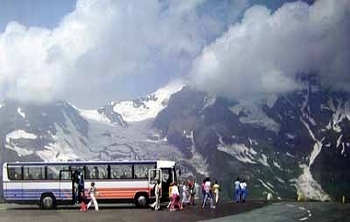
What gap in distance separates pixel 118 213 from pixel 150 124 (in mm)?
1844

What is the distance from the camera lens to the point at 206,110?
13969mm

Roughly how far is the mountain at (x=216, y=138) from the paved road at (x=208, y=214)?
→ 607 millimetres

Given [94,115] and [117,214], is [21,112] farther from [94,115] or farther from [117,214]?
[117,214]

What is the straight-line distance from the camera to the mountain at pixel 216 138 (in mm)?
13297

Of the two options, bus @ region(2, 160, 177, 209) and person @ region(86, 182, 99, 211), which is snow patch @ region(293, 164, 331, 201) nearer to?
bus @ region(2, 160, 177, 209)

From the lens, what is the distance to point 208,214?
1266 centimetres

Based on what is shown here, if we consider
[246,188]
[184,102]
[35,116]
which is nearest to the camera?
[35,116]

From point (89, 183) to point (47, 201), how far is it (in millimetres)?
995

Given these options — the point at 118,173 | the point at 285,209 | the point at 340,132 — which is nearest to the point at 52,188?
the point at 118,173

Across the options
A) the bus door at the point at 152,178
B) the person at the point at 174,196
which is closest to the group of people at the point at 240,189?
the person at the point at 174,196

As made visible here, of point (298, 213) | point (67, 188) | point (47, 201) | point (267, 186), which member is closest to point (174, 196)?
point (267, 186)

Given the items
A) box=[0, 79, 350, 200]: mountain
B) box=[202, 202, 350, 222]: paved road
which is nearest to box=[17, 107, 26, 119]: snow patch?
box=[0, 79, 350, 200]: mountain

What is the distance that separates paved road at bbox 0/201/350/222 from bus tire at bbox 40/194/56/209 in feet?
0.86

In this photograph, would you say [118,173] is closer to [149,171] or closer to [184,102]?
[149,171]
